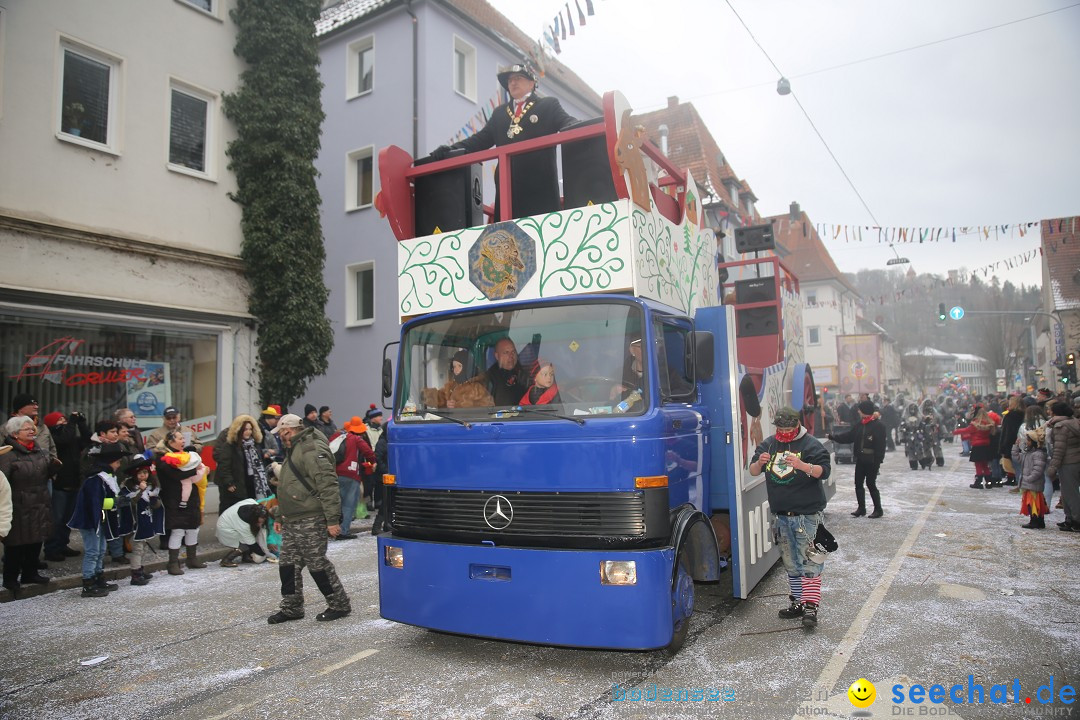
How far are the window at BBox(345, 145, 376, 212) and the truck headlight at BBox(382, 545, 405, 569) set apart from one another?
1621 cm

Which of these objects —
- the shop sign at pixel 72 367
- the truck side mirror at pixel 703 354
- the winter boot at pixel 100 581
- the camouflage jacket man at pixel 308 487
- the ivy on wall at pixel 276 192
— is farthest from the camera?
the ivy on wall at pixel 276 192

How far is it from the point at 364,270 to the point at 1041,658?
17935 mm

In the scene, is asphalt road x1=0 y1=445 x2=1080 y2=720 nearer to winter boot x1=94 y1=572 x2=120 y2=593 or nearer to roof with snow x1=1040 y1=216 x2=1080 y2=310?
winter boot x1=94 y1=572 x2=120 y2=593

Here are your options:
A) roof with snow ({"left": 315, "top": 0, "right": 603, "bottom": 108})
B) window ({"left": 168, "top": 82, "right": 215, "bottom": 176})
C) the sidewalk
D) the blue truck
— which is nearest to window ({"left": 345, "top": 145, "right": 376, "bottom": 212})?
roof with snow ({"left": 315, "top": 0, "right": 603, "bottom": 108})

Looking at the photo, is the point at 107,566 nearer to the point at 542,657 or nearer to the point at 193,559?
the point at 193,559

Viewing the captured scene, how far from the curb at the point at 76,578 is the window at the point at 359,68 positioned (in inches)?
584

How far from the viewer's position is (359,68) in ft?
67.3

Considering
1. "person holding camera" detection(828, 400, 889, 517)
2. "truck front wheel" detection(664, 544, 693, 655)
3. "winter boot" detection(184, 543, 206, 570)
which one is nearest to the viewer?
"truck front wheel" detection(664, 544, 693, 655)

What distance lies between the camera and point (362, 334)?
758 inches

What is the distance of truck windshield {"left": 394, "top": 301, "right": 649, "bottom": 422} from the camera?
4.60 meters

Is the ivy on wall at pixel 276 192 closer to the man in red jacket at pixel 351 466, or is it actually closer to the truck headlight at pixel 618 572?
the man in red jacket at pixel 351 466

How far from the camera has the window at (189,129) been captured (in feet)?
41.5

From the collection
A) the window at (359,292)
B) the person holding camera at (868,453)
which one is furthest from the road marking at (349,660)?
the window at (359,292)

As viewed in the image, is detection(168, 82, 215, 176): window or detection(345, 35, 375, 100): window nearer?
detection(168, 82, 215, 176): window
